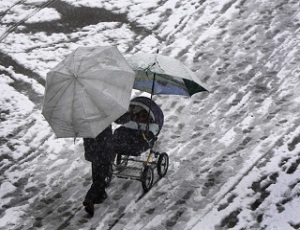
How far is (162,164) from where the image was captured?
7.50 m

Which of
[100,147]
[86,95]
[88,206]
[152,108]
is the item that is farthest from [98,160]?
[152,108]

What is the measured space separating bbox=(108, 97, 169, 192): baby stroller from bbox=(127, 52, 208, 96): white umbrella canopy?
303 mm

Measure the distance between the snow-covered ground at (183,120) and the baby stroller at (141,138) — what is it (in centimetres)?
26

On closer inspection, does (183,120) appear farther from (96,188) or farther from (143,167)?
(96,188)

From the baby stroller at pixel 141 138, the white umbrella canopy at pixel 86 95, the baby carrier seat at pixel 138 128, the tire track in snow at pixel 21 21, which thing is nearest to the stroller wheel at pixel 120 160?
the baby stroller at pixel 141 138

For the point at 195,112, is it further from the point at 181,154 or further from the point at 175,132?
the point at 181,154

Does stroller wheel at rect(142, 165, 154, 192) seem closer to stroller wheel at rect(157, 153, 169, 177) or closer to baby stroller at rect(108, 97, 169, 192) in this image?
baby stroller at rect(108, 97, 169, 192)

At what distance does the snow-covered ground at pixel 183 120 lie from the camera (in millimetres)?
6789

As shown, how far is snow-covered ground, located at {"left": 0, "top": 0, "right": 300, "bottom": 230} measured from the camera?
6789mm

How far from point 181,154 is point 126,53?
3743mm

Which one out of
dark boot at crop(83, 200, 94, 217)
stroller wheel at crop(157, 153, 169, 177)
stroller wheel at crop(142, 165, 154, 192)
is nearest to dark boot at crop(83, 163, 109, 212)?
dark boot at crop(83, 200, 94, 217)

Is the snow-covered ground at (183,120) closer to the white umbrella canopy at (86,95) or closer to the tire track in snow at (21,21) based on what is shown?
the tire track in snow at (21,21)

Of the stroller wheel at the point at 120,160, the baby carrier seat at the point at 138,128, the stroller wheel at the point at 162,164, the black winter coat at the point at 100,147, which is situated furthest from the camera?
the stroller wheel at the point at 120,160

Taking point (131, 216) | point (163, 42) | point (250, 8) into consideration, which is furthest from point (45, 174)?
point (250, 8)
